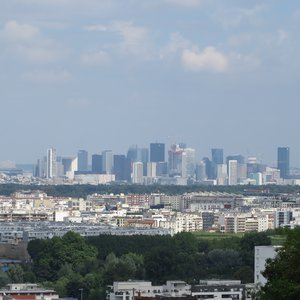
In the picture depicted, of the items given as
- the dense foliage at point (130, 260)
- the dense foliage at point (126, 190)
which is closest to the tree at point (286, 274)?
the dense foliage at point (130, 260)

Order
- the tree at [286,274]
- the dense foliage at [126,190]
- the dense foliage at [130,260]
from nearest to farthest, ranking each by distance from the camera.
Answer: the tree at [286,274]
the dense foliage at [130,260]
the dense foliage at [126,190]

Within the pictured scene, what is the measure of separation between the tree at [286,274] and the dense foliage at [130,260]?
19.9 meters

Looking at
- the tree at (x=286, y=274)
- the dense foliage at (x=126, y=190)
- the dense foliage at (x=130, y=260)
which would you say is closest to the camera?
the tree at (x=286, y=274)

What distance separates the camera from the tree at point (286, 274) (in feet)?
70.8

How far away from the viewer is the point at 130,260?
5297 centimetres

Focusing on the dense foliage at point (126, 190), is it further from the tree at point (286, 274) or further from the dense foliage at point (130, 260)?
the tree at point (286, 274)

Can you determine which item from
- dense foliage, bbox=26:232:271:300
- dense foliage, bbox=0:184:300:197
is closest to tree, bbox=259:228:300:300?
dense foliage, bbox=26:232:271:300

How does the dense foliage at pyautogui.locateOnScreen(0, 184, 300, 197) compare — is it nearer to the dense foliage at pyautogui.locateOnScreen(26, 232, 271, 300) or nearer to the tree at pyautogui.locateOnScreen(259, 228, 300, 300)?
the dense foliage at pyautogui.locateOnScreen(26, 232, 271, 300)

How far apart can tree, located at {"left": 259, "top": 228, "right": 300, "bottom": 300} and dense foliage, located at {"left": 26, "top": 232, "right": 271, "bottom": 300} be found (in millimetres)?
19920

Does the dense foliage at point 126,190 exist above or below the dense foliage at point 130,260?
above

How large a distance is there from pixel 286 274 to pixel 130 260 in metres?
31.2

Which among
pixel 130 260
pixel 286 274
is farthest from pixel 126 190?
pixel 286 274

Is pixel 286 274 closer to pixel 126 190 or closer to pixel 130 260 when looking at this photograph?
pixel 130 260

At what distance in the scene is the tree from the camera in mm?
21578
